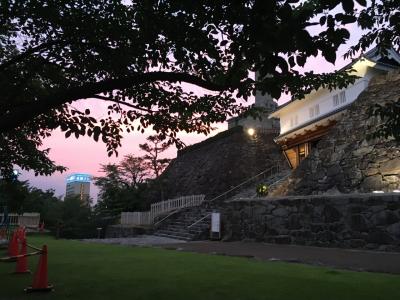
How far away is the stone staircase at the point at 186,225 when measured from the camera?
19.3 meters

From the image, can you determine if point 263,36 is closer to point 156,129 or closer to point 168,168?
Result: point 156,129

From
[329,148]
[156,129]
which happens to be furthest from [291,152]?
[156,129]

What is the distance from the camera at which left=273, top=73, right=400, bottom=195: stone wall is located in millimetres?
15797

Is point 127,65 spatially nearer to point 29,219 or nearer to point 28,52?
point 28,52

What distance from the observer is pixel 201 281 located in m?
7.21

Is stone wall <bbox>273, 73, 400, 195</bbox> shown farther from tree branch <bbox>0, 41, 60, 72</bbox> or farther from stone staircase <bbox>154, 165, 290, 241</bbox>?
tree branch <bbox>0, 41, 60, 72</bbox>

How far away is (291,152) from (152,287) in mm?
22721

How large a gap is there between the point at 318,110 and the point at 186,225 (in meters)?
10.5

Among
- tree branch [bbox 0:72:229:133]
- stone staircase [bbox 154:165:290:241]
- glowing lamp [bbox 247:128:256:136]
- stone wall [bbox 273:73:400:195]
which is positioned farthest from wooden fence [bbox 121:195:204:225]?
tree branch [bbox 0:72:229:133]

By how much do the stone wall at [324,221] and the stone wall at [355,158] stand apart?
121 inches

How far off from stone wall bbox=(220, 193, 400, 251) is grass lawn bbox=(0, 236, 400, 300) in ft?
13.7

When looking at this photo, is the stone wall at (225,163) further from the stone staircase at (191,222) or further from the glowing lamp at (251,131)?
the stone staircase at (191,222)

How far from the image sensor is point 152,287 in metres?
6.67

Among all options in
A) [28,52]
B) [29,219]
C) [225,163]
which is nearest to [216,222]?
[28,52]
